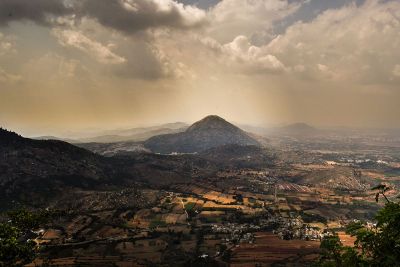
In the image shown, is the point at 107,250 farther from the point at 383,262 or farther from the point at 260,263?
the point at 383,262

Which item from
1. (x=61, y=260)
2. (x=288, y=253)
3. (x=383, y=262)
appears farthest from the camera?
(x=288, y=253)

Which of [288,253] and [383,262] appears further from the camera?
[288,253]

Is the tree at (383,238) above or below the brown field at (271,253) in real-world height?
above

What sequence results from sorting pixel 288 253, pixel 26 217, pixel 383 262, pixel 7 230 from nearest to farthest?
1. pixel 383 262
2. pixel 7 230
3. pixel 26 217
4. pixel 288 253

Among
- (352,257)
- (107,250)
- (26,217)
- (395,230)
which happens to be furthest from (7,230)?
(107,250)

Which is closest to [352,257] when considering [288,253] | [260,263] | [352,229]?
[352,229]

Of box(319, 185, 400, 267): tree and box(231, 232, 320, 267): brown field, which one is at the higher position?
box(319, 185, 400, 267): tree

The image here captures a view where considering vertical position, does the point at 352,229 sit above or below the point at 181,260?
above

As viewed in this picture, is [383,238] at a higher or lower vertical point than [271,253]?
higher

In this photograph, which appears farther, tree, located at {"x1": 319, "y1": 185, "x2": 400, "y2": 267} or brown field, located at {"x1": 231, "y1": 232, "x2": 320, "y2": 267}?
brown field, located at {"x1": 231, "y1": 232, "x2": 320, "y2": 267}

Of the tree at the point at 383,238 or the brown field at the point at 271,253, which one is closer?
the tree at the point at 383,238

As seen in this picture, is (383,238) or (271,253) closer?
(383,238)
